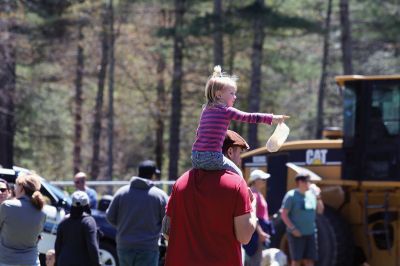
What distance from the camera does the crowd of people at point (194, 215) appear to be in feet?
17.3

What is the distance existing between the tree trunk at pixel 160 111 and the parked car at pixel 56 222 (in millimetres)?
26651

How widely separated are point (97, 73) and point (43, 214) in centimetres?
3296

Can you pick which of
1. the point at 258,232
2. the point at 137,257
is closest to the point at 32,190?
the point at 137,257

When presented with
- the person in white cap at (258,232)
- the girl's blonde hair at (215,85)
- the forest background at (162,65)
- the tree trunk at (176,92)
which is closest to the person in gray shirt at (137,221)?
the person in white cap at (258,232)

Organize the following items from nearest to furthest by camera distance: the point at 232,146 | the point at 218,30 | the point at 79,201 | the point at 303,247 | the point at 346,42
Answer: the point at 232,146 → the point at 79,201 → the point at 303,247 → the point at 218,30 → the point at 346,42

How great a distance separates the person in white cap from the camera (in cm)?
1136

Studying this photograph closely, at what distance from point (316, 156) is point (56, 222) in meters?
4.51

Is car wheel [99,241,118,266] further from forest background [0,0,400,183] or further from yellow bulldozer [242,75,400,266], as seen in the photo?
forest background [0,0,400,183]

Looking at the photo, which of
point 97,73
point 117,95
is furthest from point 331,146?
point 117,95

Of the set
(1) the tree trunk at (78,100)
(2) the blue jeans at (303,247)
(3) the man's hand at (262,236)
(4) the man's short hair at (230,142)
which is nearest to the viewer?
(4) the man's short hair at (230,142)

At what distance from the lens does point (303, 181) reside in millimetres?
12781

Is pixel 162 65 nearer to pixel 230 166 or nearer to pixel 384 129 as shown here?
pixel 384 129

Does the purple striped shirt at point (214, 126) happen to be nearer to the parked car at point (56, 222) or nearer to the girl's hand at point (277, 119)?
the girl's hand at point (277, 119)

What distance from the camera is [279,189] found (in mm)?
14664
